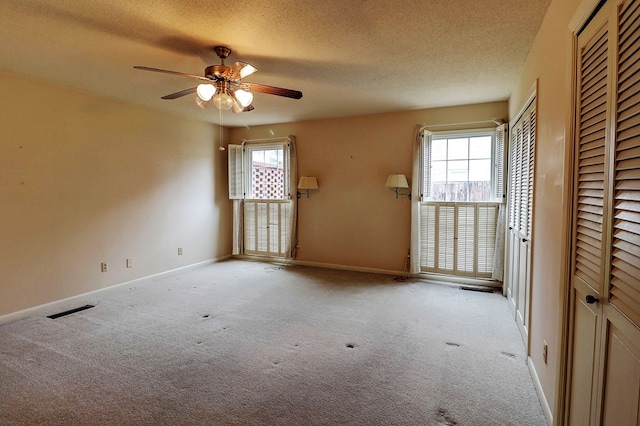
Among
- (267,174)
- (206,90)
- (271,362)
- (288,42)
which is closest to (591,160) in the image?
(288,42)

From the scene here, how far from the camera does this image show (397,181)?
15.4 ft

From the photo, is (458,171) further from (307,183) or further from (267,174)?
(267,174)

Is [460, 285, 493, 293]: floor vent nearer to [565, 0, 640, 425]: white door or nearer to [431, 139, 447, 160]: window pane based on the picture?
[431, 139, 447, 160]: window pane

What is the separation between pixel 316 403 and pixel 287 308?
168cm

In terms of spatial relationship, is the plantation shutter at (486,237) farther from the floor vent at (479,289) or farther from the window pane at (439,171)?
the window pane at (439,171)

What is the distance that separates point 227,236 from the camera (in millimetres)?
Answer: 6312

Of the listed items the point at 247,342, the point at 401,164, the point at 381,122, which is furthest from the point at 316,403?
the point at 381,122

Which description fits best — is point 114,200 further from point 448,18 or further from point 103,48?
point 448,18

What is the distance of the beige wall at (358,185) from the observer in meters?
4.93

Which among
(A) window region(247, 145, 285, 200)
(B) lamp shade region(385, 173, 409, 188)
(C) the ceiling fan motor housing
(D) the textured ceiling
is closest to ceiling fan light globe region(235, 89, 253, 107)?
(C) the ceiling fan motor housing

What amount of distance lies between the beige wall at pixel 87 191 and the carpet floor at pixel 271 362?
1.55 ft

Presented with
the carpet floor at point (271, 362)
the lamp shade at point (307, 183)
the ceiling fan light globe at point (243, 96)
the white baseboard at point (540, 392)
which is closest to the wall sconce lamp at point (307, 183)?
the lamp shade at point (307, 183)

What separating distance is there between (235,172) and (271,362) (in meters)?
4.22

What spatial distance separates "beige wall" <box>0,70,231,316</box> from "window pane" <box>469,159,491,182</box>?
4356 millimetres
